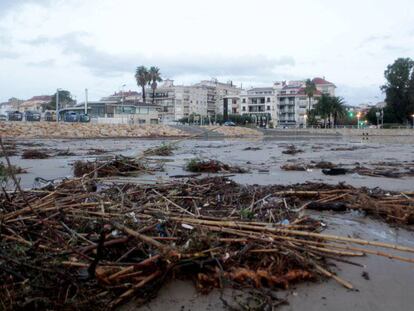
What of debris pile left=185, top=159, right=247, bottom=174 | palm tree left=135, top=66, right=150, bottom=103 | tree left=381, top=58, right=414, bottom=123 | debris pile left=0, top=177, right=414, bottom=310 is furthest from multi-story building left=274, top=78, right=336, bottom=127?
debris pile left=0, top=177, right=414, bottom=310

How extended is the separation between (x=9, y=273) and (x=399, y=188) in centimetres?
754

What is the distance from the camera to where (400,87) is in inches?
3472

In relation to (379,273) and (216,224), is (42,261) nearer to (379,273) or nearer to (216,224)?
(216,224)

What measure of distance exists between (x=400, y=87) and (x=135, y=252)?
9553 cm

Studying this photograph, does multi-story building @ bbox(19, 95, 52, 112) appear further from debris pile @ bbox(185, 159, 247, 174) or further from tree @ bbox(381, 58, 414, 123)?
debris pile @ bbox(185, 159, 247, 174)

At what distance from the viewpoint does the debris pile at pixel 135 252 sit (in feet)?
9.46

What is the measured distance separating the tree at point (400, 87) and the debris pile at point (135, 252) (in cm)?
9192

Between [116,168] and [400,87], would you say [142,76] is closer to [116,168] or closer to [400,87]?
[400,87]

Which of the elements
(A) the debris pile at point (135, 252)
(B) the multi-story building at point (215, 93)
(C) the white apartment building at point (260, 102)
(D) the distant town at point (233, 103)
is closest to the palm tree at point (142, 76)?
(D) the distant town at point (233, 103)

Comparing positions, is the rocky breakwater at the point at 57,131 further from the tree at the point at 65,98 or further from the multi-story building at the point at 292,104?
the tree at the point at 65,98

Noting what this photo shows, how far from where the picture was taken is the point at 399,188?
8.36 metres

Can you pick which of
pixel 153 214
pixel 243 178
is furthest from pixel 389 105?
pixel 153 214

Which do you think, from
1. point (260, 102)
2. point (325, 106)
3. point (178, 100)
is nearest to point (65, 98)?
point (178, 100)

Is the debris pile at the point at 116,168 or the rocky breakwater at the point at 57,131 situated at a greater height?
the rocky breakwater at the point at 57,131
